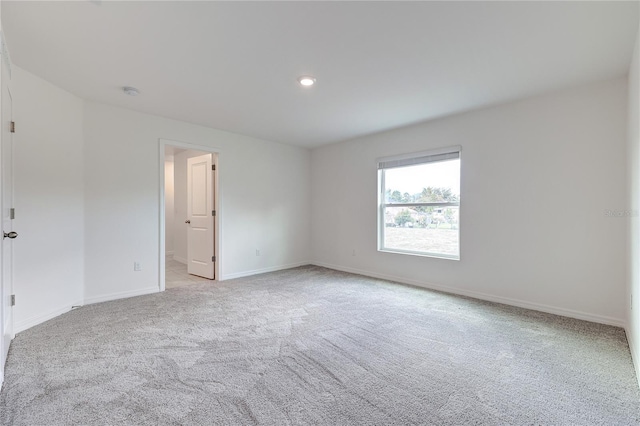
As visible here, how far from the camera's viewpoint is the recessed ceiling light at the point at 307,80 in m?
2.94

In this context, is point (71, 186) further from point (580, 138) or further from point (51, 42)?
point (580, 138)

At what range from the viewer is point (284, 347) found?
2484mm

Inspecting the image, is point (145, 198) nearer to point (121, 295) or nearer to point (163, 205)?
point (163, 205)

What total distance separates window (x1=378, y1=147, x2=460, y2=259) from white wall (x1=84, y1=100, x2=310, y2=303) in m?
2.08

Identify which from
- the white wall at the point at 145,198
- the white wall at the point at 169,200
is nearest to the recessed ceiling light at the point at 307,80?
the white wall at the point at 145,198

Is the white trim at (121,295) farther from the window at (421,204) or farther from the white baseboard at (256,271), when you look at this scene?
the window at (421,204)

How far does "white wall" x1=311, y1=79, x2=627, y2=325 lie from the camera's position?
2.99 meters

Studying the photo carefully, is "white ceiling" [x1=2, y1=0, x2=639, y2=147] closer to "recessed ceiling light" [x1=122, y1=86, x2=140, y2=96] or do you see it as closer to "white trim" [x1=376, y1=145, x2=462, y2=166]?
"recessed ceiling light" [x1=122, y1=86, x2=140, y2=96]

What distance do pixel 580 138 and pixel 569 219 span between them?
2.81 feet

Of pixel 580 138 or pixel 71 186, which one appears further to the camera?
pixel 71 186

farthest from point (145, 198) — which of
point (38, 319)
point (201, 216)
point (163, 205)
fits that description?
point (38, 319)

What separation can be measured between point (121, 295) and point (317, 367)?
3033 mm

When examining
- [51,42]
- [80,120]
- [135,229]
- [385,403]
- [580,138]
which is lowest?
[385,403]

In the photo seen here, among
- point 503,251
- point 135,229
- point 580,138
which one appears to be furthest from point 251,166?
point 580,138
